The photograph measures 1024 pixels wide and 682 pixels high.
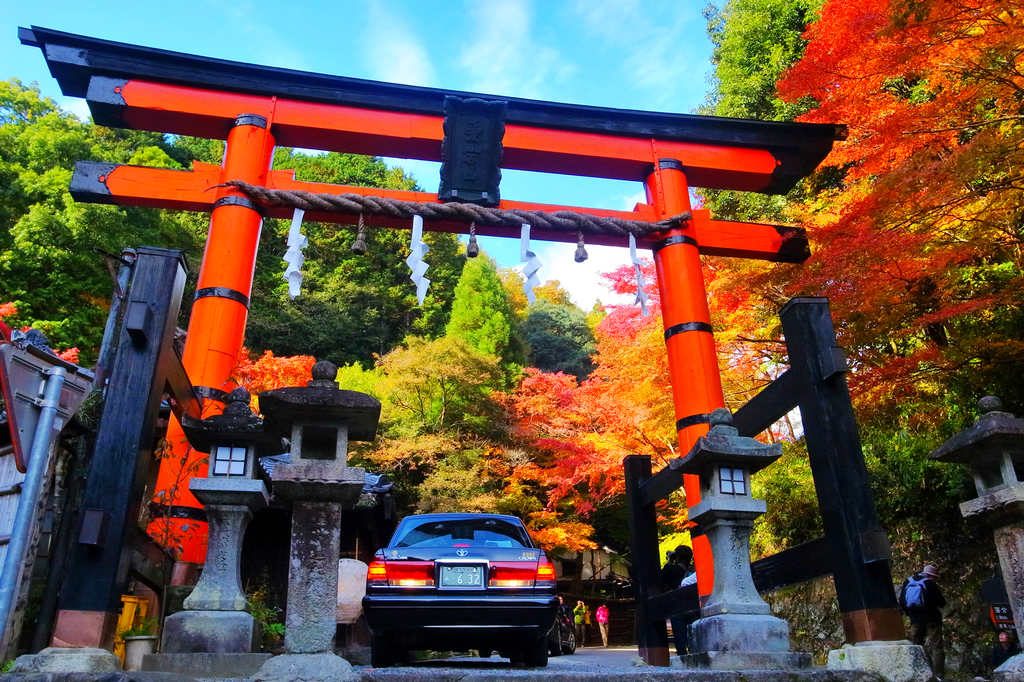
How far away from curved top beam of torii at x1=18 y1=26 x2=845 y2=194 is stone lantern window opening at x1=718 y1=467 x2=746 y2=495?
5.03 meters

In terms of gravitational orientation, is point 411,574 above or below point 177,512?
below

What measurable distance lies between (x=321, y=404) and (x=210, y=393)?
3253mm

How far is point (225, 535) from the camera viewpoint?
190 inches

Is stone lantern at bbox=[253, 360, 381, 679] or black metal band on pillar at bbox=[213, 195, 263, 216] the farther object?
black metal band on pillar at bbox=[213, 195, 263, 216]

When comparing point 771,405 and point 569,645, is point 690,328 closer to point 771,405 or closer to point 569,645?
point 771,405

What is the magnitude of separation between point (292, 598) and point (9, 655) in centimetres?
372

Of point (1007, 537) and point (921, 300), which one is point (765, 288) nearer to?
point (921, 300)

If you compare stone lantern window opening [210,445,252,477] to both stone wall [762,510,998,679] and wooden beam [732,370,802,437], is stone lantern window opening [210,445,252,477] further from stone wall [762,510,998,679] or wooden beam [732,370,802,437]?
stone wall [762,510,998,679]

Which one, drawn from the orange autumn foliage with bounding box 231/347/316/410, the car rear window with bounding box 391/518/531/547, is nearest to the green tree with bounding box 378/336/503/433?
the orange autumn foliage with bounding box 231/347/316/410

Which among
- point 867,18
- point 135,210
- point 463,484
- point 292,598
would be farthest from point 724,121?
point 135,210

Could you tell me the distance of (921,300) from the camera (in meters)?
9.41

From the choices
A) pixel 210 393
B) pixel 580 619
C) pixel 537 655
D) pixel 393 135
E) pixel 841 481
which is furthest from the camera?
pixel 580 619

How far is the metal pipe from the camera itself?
15.7 ft

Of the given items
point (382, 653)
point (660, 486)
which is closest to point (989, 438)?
point (660, 486)
